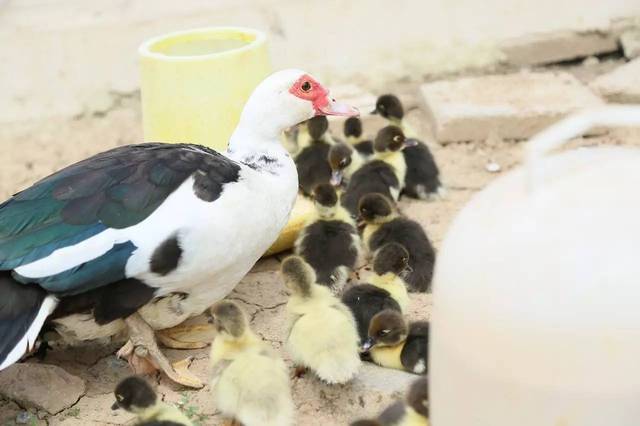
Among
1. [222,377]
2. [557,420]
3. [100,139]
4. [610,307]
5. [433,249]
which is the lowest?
[100,139]

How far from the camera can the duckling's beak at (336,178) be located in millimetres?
3846

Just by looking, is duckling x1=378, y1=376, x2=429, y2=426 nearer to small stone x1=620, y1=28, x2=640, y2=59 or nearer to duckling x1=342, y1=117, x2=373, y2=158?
→ duckling x1=342, y1=117, x2=373, y2=158

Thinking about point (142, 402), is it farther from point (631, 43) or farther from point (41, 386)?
point (631, 43)

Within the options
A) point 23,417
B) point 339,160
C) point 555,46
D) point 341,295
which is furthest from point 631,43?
point 23,417

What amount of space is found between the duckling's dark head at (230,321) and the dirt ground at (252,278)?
309 mm

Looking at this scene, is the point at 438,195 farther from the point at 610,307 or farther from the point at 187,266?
the point at 610,307

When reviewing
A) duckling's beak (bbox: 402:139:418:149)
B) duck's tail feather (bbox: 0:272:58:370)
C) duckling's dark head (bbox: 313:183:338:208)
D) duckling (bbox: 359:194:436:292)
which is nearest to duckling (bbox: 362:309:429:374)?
duckling (bbox: 359:194:436:292)

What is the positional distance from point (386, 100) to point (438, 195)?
1.61 feet

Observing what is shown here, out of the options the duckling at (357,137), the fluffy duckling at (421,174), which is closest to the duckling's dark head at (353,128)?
the duckling at (357,137)

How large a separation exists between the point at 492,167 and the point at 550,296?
9.51ft

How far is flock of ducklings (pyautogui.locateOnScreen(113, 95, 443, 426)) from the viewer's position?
96.9 inches

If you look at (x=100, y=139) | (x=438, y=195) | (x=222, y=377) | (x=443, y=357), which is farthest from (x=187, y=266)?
(x=100, y=139)

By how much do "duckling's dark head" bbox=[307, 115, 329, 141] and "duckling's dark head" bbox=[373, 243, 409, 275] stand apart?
1.10 meters

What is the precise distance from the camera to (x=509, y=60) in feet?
17.4
